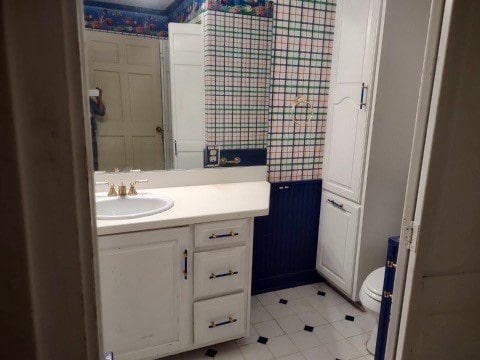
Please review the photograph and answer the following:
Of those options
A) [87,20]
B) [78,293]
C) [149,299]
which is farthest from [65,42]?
[87,20]

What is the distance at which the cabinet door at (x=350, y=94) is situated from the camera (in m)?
2.04

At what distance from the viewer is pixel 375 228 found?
2.23 m

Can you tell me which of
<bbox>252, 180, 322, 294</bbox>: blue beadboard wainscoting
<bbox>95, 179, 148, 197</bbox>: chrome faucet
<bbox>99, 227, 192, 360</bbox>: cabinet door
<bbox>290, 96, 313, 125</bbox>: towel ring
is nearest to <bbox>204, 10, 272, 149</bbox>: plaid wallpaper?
<bbox>290, 96, 313, 125</bbox>: towel ring

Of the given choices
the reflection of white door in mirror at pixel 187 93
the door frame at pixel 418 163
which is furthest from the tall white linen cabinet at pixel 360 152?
the door frame at pixel 418 163

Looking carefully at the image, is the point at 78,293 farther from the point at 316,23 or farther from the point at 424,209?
the point at 316,23

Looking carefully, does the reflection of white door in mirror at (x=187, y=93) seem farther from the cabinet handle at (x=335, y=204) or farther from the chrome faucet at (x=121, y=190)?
the cabinet handle at (x=335, y=204)

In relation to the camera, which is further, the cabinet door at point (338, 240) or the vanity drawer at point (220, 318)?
the cabinet door at point (338, 240)

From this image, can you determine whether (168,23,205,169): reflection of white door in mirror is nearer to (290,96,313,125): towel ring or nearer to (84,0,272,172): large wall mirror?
(84,0,272,172): large wall mirror

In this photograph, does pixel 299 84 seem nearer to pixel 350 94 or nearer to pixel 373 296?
pixel 350 94

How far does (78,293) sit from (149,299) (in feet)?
4.15

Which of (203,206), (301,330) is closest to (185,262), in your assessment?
(203,206)

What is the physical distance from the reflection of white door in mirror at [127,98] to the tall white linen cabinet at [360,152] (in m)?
1.15

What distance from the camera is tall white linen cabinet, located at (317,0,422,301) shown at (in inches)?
80.4

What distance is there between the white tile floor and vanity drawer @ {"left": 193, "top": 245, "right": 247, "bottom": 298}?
0.40 meters
